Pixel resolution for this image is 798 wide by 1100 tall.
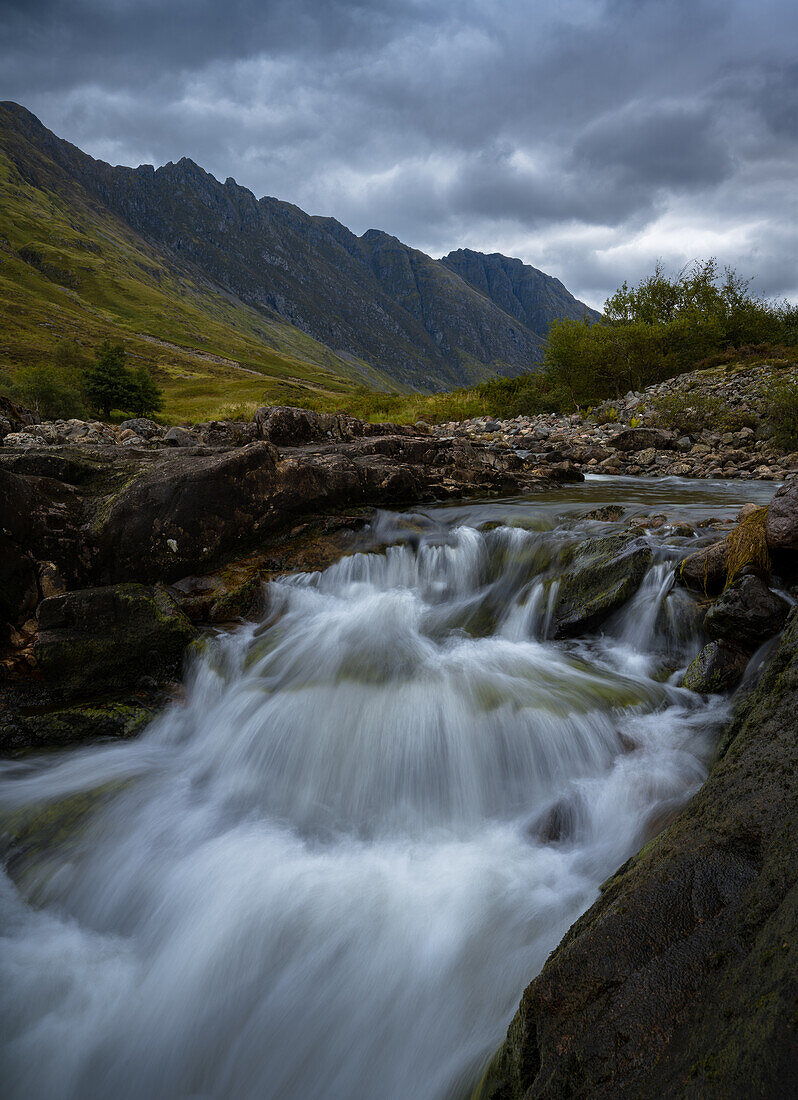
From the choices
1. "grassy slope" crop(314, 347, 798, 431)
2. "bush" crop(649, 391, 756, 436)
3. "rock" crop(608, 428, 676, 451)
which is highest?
"grassy slope" crop(314, 347, 798, 431)

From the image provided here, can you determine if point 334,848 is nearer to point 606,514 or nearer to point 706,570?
point 706,570

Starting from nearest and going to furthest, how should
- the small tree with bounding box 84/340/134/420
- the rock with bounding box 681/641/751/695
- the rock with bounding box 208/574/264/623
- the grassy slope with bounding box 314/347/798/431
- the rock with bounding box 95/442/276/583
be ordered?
the rock with bounding box 681/641/751/695, the rock with bounding box 95/442/276/583, the rock with bounding box 208/574/264/623, the grassy slope with bounding box 314/347/798/431, the small tree with bounding box 84/340/134/420

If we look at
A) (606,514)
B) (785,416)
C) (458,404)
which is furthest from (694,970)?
(458,404)

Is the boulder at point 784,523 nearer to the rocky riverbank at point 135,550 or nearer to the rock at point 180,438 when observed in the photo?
the rocky riverbank at point 135,550

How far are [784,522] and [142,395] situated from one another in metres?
44.0

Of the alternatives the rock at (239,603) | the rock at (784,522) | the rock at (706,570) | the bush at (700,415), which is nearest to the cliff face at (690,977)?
the rock at (784,522)

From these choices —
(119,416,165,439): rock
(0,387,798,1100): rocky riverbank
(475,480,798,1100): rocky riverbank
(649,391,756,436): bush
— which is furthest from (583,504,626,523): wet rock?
(119,416,165,439): rock

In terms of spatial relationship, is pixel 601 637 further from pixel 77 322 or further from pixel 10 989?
pixel 77 322

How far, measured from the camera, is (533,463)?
53.1 ft

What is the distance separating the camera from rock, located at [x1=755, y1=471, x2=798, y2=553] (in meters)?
5.04

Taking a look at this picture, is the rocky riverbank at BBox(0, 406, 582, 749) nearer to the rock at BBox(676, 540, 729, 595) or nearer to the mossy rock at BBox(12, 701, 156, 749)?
the mossy rock at BBox(12, 701, 156, 749)

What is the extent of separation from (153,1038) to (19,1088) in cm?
66

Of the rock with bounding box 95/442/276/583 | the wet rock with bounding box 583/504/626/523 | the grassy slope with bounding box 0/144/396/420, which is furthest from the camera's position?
the grassy slope with bounding box 0/144/396/420

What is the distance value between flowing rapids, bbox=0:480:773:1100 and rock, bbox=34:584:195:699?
0.50 metres
